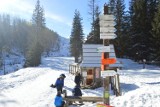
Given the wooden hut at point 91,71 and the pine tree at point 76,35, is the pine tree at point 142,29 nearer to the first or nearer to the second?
the pine tree at point 76,35

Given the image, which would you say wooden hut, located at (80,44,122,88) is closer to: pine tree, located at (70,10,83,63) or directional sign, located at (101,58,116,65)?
directional sign, located at (101,58,116,65)

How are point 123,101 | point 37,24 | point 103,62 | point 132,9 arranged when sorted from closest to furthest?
point 103,62
point 123,101
point 132,9
point 37,24

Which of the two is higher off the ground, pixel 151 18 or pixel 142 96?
pixel 151 18

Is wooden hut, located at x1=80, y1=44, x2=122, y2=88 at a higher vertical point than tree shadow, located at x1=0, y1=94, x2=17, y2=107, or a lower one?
higher

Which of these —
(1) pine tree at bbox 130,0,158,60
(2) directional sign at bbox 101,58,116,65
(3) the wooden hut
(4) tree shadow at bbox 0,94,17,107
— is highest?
(1) pine tree at bbox 130,0,158,60

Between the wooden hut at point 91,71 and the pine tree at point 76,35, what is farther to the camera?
the pine tree at point 76,35

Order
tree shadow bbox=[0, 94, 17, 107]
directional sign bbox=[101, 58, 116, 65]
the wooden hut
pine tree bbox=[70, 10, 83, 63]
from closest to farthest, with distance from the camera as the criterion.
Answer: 1. directional sign bbox=[101, 58, 116, 65]
2. tree shadow bbox=[0, 94, 17, 107]
3. the wooden hut
4. pine tree bbox=[70, 10, 83, 63]

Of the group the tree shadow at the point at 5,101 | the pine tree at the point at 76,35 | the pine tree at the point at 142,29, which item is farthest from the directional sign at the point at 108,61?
the pine tree at the point at 76,35

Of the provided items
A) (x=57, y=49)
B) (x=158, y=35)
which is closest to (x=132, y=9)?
(x=158, y=35)

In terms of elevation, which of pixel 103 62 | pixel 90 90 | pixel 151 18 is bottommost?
pixel 90 90

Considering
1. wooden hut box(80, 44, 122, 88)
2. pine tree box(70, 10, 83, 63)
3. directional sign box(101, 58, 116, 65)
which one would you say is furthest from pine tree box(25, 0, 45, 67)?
directional sign box(101, 58, 116, 65)

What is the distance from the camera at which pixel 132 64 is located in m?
49.4

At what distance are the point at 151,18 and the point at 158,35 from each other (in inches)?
246

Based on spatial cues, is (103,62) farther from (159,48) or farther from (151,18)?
(151,18)
